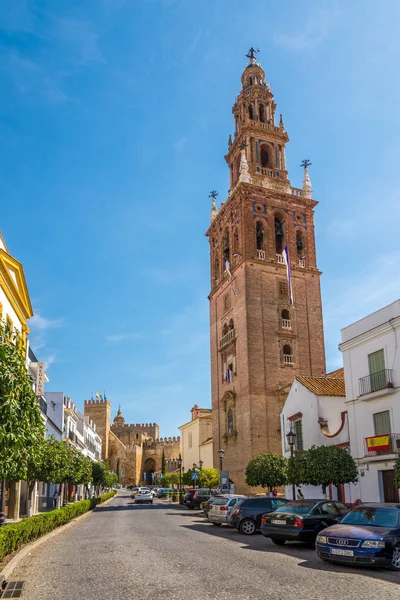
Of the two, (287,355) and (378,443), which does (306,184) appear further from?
(378,443)

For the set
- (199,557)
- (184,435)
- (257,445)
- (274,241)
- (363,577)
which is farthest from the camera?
(184,435)

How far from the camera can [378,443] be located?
77.3 ft

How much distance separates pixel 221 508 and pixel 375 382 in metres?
8.26

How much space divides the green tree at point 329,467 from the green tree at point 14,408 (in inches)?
579

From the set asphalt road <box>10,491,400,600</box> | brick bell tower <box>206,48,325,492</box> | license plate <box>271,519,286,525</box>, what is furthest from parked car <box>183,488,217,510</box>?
license plate <box>271,519,286,525</box>

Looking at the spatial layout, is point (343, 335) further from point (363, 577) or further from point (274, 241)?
point (274, 241)

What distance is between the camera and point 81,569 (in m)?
12.2

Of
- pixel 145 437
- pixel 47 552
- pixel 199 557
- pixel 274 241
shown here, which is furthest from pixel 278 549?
pixel 145 437

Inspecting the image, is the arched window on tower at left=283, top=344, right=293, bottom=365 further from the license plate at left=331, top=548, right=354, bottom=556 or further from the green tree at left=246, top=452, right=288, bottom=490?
the license plate at left=331, top=548, right=354, bottom=556

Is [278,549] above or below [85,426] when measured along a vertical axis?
below

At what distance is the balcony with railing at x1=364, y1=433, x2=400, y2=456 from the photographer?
2272 cm

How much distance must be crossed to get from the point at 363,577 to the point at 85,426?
6620cm

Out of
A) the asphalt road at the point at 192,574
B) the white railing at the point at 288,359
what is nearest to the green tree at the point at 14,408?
the asphalt road at the point at 192,574

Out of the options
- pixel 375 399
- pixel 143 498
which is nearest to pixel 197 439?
pixel 143 498
